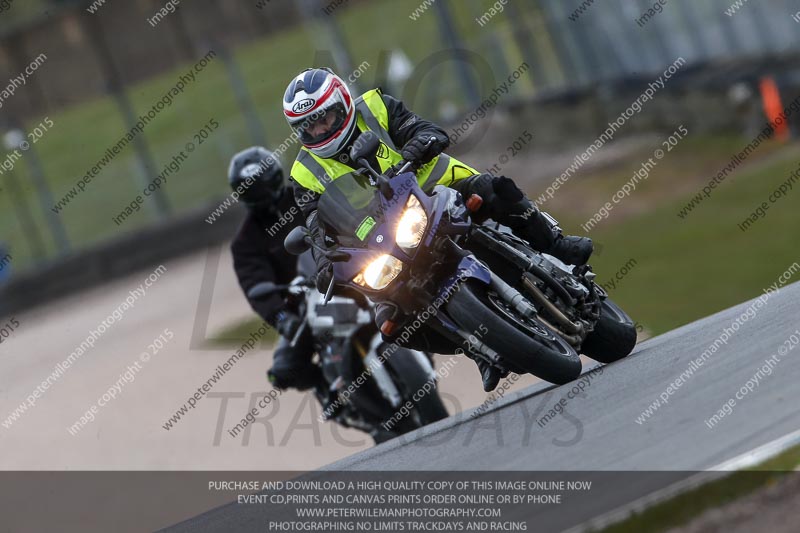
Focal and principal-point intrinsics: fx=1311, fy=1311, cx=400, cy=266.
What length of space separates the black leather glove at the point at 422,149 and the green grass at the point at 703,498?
8.38ft

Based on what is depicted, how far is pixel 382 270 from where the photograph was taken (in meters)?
6.66

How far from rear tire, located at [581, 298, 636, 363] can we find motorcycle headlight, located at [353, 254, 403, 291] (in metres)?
1.49

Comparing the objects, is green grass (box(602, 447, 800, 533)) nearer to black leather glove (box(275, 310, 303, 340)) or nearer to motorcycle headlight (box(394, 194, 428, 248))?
motorcycle headlight (box(394, 194, 428, 248))

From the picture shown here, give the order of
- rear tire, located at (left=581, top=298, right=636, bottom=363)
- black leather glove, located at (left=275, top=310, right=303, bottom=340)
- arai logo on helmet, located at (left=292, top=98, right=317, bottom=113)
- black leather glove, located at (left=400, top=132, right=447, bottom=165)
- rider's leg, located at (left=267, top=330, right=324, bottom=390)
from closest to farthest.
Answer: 1. black leather glove, located at (left=400, top=132, right=447, bottom=165)
2. arai logo on helmet, located at (left=292, top=98, right=317, bottom=113)
3. rear tire, located at (left=581, top=298, right=636, bottom=363)
4. black leather glove, located at (left=275, top=310, right=303, bottom=340)
5. rider's leg, located at (left=267, top=330, right=324, bottom=390)

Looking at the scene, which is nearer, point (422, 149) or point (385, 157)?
point (422, 149)

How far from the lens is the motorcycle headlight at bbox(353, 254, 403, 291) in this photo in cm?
665

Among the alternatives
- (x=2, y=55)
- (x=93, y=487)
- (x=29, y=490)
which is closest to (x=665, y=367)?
(x=93, y=487)

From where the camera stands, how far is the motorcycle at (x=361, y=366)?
8680mm

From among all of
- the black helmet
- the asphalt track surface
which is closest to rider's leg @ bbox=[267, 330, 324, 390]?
the black helmet

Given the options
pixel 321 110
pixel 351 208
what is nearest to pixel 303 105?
pixel 321 110

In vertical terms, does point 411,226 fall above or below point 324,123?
below

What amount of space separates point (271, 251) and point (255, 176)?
779 millimetres

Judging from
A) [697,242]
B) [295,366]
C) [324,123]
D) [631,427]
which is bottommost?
[697,242]

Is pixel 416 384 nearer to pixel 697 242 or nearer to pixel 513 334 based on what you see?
pixel 513 334
